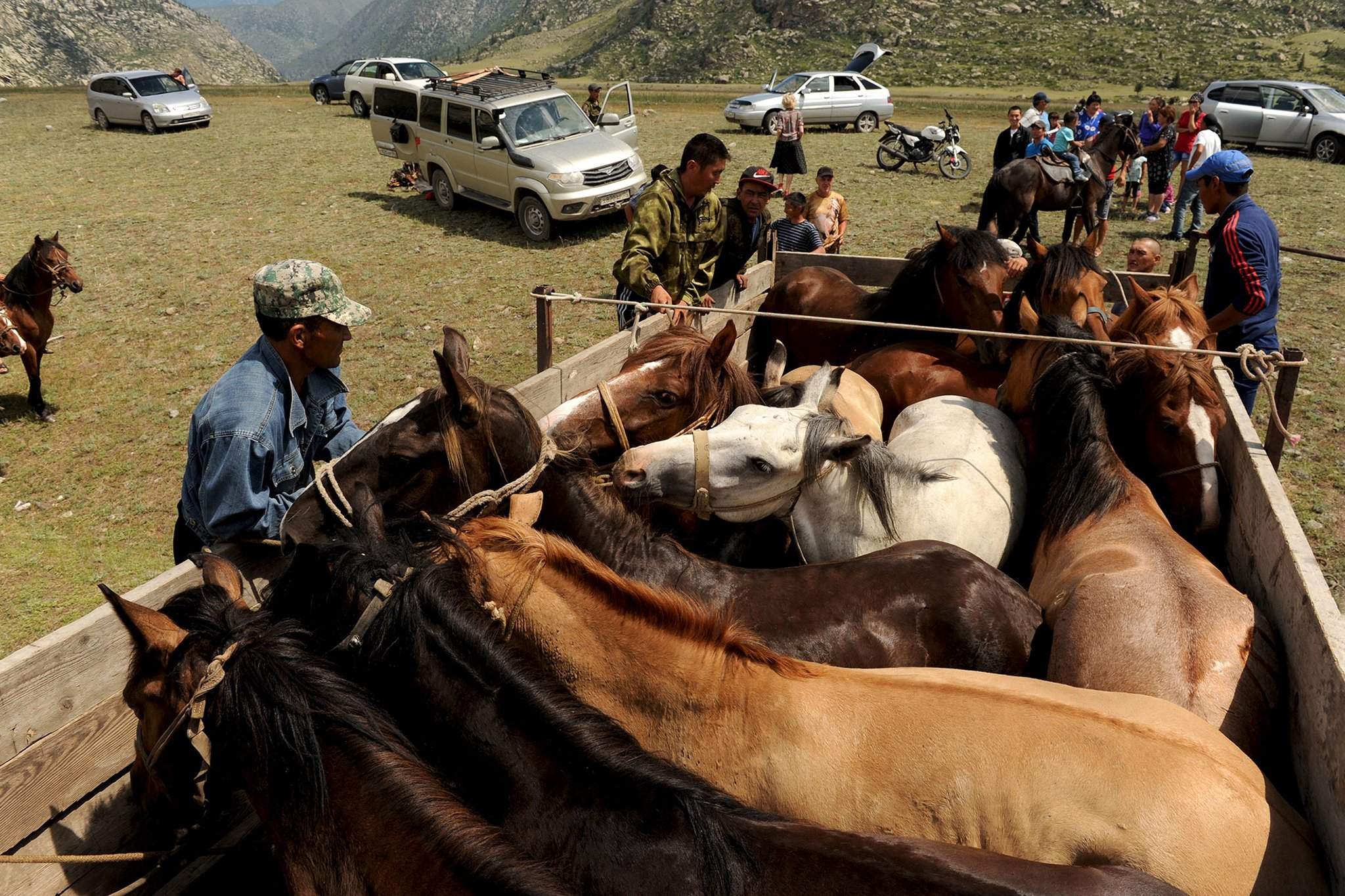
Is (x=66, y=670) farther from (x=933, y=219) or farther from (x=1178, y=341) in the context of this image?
(x=933, y=219)

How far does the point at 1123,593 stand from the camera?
2.66m

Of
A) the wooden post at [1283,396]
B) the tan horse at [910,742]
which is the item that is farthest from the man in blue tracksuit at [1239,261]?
the tan horse at [910,742]

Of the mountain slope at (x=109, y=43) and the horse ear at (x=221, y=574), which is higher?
the mountain slope at (x=109, y=43)

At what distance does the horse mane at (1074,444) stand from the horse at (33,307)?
8453 mm

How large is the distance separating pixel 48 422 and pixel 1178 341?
8.97m

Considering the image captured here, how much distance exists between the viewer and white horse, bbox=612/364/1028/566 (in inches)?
121

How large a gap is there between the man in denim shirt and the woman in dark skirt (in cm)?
1251

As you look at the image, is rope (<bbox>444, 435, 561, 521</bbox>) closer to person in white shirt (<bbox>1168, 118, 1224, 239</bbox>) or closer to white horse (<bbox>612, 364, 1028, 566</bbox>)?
white horse (<bbox>612, 364, 1028, 566</bbox>)

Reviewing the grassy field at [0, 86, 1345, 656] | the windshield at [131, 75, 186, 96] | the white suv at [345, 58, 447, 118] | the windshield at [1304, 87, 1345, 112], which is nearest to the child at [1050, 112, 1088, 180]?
the grassy field at [0, 86, 1345, 656]

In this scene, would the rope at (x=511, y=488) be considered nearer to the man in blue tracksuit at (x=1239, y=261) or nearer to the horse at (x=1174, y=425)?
the horse at (x=1174, y=425)

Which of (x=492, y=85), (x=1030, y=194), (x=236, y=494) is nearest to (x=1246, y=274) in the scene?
(x=236, y=494)

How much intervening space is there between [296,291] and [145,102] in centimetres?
2366

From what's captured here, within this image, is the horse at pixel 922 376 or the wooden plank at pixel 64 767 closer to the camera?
the wooden plank at pixel 64 767

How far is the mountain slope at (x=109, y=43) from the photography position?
63875 millimetres
